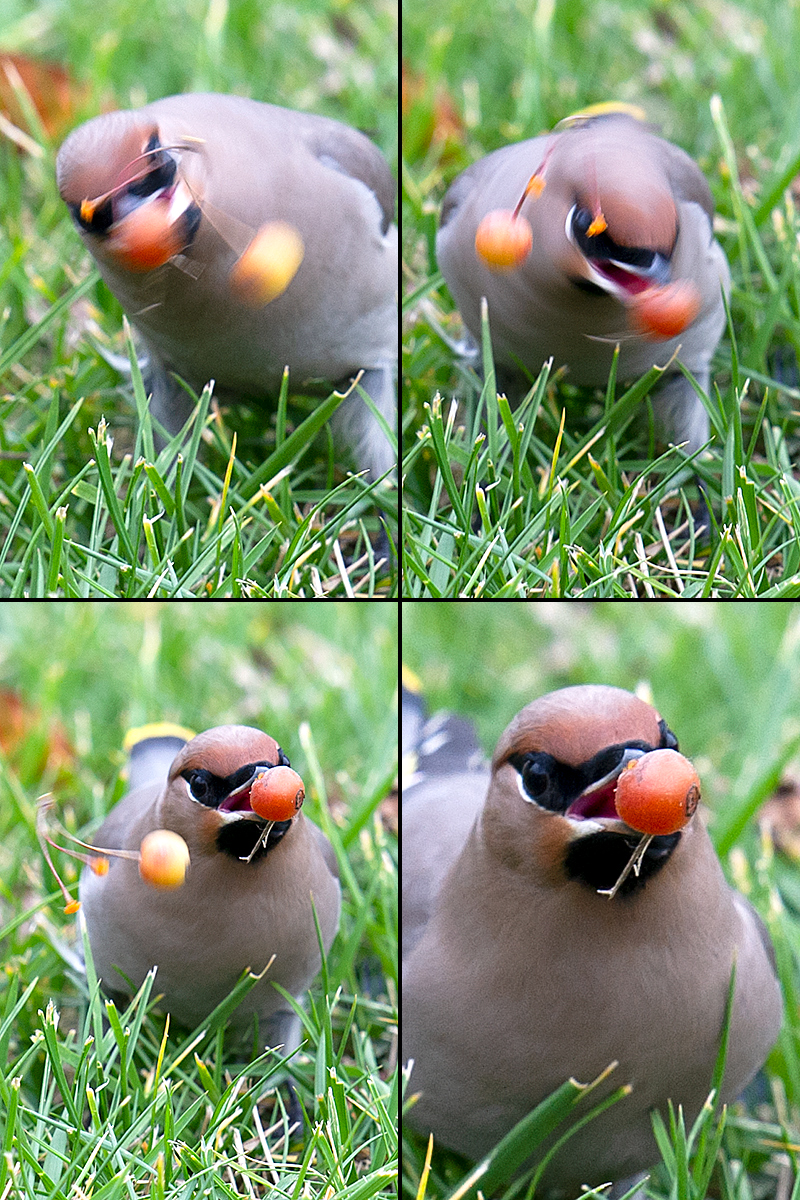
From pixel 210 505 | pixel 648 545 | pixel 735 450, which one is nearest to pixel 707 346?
pixel 735 450

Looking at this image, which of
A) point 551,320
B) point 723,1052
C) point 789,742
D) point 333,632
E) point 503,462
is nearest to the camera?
point 723,1052

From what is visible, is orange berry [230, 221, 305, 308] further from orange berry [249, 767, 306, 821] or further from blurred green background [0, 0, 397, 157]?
blurred green background [0, 0, 397, 157]

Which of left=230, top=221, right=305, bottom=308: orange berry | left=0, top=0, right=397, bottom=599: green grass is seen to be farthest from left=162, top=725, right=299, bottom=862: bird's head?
left=230, top=221, right=305, bottom=308: orange berry

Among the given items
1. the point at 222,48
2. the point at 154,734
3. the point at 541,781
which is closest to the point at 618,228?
the point at 541,781

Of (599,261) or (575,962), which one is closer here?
(575,962)

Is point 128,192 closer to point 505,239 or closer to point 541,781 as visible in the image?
point 505,239

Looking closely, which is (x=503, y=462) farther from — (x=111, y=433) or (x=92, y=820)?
(x=92, y=820)

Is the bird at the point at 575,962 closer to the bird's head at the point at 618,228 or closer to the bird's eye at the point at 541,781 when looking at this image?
the bird's eye at the point at 541,781
